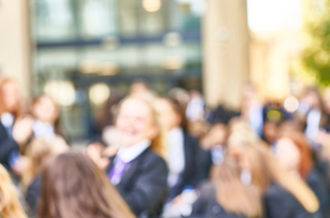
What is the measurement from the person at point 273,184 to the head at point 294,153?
85cm

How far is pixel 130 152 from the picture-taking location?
298 cm

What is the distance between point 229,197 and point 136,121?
3.38 feet

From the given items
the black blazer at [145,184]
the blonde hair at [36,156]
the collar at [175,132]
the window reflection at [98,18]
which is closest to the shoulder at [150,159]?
the black blazer at [145,184]

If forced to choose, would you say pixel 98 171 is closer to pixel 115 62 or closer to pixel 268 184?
pixel 268 184

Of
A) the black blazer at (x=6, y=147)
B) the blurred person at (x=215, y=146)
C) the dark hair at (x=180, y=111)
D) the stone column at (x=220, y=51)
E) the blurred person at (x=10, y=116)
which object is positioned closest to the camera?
the black blazer at (x=6, y=147)

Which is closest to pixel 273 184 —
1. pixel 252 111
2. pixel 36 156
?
pixel 36 156

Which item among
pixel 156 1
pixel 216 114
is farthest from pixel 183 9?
pixel 216 114

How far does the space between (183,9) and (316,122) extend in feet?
34.4

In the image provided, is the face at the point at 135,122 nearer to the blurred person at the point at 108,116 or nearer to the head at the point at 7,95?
the blurred person at the point at 108,116

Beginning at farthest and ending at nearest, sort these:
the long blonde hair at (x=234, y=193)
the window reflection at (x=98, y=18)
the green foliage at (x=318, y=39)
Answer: the window reflection at (x=98, y=18) → the green foliage at (x=318, y=39) → the long blonde hair at (x=234, y=193)

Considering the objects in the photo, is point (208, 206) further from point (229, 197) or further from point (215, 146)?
point (215, 146)

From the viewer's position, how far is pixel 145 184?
9.11 ft

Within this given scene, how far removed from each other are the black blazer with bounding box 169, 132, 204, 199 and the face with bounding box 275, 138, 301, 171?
3.65 ft

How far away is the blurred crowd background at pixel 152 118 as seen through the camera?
2.81 meters
